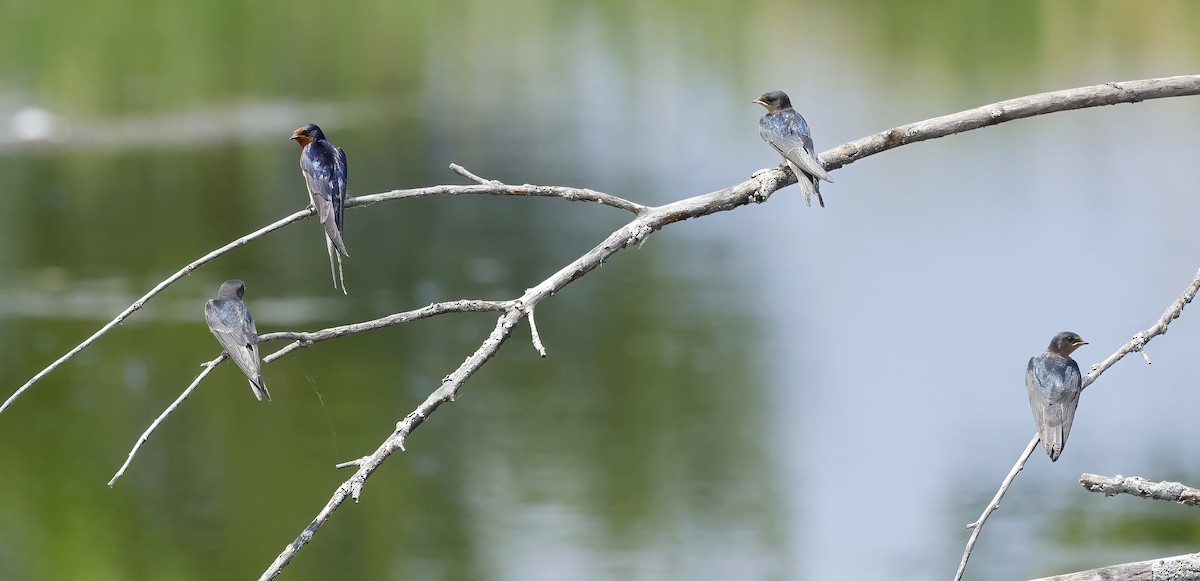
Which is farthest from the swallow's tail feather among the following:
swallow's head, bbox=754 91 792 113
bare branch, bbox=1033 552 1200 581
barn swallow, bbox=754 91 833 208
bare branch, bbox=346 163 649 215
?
bare branch, bbox=1033 552 1200 581

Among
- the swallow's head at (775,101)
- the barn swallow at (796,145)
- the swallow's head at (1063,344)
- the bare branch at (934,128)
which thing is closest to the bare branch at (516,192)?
the bare branch at (934,128)

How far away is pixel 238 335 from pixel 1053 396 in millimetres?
1843

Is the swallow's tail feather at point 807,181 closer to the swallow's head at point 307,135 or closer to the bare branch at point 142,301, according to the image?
the bare branch at point 142,301

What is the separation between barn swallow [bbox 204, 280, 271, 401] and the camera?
10.9 ft

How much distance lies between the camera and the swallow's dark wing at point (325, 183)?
373 centimetres

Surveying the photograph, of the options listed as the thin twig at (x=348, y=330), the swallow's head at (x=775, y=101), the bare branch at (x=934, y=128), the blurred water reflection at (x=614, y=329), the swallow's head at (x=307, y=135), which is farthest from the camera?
the blurred water reflection at (x=614, y=329)

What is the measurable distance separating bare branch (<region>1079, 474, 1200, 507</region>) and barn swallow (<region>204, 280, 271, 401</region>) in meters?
1.77

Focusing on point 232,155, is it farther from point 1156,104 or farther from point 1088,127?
point 1156,104

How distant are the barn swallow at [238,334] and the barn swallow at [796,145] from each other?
53.2 inches

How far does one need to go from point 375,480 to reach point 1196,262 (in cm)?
1082

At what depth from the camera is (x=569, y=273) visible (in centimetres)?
285

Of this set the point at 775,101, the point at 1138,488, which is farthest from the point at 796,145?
the point at 1138,488

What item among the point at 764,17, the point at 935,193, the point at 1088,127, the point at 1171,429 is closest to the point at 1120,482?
the point at 1171,429

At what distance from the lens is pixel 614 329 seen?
18172mm
